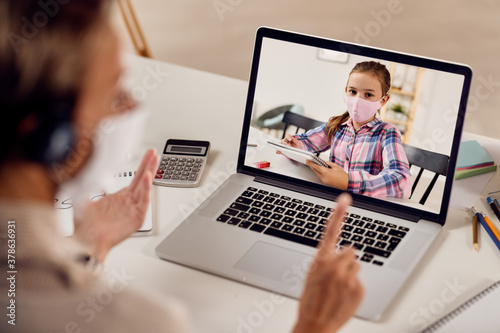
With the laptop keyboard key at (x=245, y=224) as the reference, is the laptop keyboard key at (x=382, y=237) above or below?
above

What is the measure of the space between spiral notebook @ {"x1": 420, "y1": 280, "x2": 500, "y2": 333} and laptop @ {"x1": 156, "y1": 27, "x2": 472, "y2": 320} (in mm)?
86

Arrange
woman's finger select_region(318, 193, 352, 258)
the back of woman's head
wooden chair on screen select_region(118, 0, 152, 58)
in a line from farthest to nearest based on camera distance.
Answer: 1. wooden chair on screen select_region(118, 0, 152, 58)
2. woman's finger select_region(318, 193, 352, 258)
3. the back of woman's head

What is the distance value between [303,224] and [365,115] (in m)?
0.22

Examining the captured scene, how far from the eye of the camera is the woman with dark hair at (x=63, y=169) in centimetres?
51

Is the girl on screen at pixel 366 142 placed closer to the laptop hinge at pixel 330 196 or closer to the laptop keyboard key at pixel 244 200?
the laptop hinge at pixel 330 196

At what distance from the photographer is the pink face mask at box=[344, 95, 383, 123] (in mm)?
1044

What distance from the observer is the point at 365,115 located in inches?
41.1

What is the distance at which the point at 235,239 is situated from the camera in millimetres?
988

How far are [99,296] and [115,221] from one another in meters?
0.26

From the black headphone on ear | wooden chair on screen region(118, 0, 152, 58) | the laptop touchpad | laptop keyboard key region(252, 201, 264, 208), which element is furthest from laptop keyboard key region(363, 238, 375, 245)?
wooden chair on screen region(118, 0, 152, 58)

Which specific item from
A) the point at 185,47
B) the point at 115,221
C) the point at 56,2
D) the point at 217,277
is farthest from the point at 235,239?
the point at 185,47

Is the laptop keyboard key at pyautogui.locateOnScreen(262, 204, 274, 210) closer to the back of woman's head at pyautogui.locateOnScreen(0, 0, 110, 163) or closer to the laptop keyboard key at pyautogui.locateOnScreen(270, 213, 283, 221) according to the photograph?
the laptop keyboard key at pyautogui.locateOnScreen(270, 213, 283, 221)

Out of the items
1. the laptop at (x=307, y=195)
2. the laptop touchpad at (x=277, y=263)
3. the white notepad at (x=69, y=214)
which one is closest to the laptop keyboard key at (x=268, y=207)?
the laptop at (x=307, y=195)

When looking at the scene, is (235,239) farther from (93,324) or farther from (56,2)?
(56,2)
